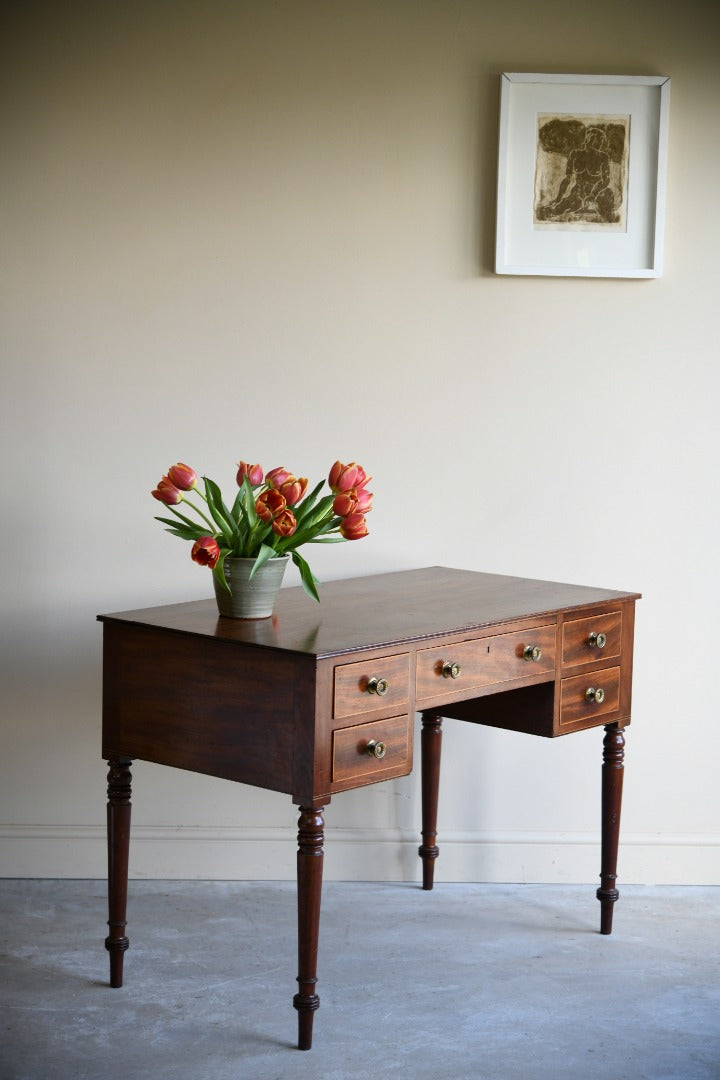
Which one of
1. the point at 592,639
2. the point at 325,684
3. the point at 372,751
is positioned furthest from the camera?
the point at 592,639

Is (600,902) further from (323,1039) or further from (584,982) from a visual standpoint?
(323,1039)

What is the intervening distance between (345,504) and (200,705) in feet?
1.55

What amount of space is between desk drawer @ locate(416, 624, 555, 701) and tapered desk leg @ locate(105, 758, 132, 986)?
2.06ft

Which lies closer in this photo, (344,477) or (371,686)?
(371,686)

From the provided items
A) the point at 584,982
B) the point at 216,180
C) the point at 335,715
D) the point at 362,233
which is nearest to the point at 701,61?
the point at 362,233

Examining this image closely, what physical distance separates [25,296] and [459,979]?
1.91 metres

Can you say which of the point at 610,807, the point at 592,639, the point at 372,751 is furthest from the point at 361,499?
the point at 610,807

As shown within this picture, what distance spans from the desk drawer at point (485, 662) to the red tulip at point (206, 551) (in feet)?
1.41

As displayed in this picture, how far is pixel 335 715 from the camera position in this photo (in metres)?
2.36

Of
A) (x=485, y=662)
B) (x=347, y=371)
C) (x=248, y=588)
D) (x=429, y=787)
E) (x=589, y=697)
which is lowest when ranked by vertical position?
(x=429, y=787)

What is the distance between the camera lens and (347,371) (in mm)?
3365

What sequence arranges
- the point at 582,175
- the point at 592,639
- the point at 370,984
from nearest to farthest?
1. the point at 370,984
2. the point at 592,639
3. the point at 582,175

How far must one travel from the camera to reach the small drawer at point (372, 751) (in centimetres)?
238

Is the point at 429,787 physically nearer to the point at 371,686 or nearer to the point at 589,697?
the point at 589,697
